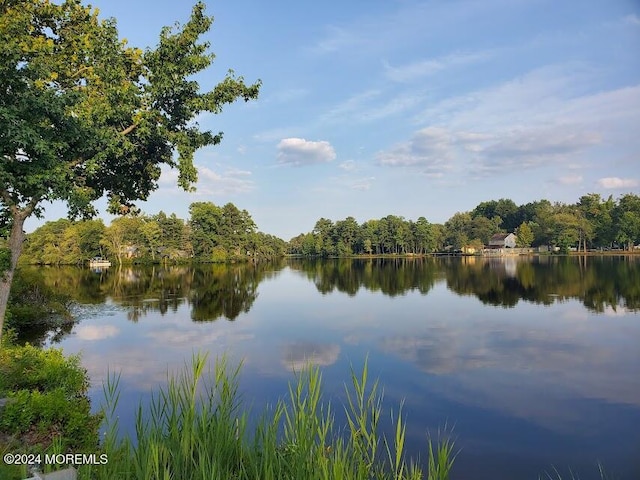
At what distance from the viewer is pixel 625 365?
12031 millimetres

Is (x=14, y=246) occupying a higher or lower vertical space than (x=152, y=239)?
lower

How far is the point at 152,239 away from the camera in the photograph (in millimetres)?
72625

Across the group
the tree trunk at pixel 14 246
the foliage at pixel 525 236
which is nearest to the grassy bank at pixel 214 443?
the tree trunk at pixel 14 246

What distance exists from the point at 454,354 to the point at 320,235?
90.0 metres

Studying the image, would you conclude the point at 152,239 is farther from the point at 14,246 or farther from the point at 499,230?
the point at 499,230

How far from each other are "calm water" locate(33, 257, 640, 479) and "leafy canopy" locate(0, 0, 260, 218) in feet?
15.8

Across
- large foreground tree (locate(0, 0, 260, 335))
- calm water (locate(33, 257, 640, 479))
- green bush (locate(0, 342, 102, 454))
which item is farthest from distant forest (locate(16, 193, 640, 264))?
green bush (locate(0, 342, 102, 454))

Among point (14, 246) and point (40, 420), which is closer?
point (40, 420)

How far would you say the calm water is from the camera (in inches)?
307


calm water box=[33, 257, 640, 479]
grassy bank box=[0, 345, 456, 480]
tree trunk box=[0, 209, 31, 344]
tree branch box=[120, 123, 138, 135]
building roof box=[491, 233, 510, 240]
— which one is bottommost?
calm water box=[33, 257, 640, 479]

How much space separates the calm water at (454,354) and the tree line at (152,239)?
47.3m

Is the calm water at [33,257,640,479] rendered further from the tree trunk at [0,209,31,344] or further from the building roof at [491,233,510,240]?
the building roof at [491,233,510,240]

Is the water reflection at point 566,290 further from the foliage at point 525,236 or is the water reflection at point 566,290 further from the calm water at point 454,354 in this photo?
the foliage at point 525,236

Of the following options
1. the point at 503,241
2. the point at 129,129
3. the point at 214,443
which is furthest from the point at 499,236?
the point at 214,443
